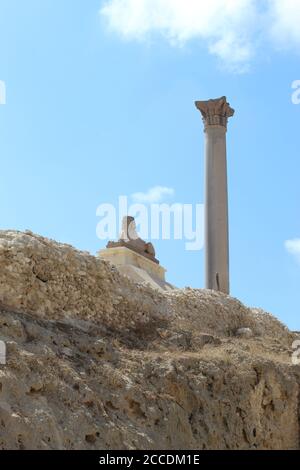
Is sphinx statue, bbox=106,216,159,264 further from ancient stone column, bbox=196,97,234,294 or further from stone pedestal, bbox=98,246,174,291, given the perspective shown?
ancient stone column, bbox=196,97,234,294

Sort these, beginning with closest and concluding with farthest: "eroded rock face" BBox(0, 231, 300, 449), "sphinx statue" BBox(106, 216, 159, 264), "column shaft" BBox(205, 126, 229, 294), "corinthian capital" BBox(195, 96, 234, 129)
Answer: "eroded rock face" BBox(0, 231, 300, 449) < "sphinx statue" BBox(106, 216, 159, 264) < "column shaft" BBox(205, 126, 229, 294) < "corinthian capital" BBox(195, 96, 234, 129)

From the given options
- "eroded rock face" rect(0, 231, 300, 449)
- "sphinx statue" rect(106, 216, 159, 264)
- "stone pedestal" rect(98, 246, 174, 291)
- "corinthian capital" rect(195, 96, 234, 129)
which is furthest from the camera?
"corinthian capital" rect(195, 96, 234, 129)

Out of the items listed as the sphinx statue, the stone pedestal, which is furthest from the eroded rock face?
the sphinx statue

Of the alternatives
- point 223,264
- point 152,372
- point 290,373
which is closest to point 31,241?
point 152,372

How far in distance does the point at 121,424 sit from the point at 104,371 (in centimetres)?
91

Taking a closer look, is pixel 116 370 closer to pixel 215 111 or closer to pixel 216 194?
pixel 216 194

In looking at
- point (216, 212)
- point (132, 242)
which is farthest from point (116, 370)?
point (216, 212)

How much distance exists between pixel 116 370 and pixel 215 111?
17068 mm

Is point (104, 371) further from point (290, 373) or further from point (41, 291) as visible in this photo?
point (290, 373)

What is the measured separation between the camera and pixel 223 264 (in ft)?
82.1

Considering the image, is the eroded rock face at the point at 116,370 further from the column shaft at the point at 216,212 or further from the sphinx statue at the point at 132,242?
the column shaft at the point at 216,212

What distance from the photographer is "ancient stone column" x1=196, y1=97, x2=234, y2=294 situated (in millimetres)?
24969

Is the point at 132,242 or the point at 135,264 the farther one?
the point at 132,242

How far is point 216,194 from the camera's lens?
2559cm
